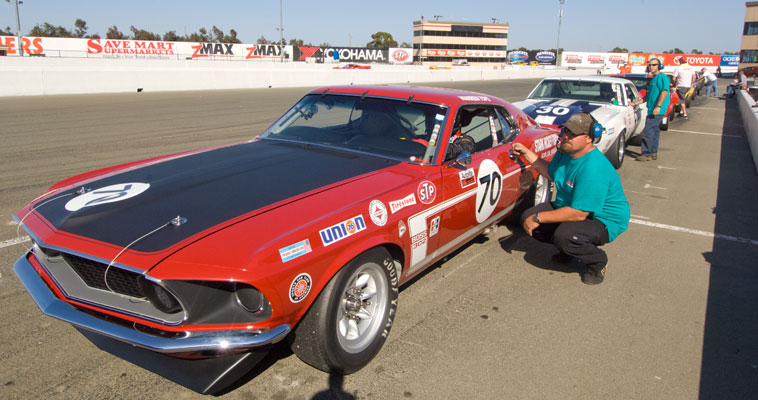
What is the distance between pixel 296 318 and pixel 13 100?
59.9ft

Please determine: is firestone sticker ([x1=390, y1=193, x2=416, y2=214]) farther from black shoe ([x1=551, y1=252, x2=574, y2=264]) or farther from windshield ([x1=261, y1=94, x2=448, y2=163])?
black shoe ([x1=551, y1=252, x2=574, y2=264])

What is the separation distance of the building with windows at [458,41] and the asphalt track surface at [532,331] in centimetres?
10093

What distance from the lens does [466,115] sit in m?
4.02

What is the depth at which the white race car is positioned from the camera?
7.75 meters

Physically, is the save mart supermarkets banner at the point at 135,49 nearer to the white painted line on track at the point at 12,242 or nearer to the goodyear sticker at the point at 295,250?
the white painted line on track at the point at 12,242

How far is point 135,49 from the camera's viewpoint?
165 feet

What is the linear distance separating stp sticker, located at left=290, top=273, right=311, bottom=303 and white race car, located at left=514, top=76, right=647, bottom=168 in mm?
6090

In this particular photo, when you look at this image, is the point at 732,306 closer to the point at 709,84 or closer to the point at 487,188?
the point at 487,188

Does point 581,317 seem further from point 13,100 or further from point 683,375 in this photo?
point 13,100

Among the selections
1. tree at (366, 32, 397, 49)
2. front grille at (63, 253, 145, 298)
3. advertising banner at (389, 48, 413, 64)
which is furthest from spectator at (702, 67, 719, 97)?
tree at (366, 32, 397, 49)

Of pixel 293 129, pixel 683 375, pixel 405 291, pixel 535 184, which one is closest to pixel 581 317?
pixel 683 375

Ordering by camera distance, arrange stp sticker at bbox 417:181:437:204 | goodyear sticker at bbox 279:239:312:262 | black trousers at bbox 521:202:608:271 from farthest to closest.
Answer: black trousers at bbox 521:202:608:271 < stp sticker at bbox 417:181:437:204 < goodyear sticker at bbox 279:239:312:262

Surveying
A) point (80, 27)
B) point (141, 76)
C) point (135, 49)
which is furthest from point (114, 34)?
point (141, 76)

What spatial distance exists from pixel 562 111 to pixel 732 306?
15.2 feet
